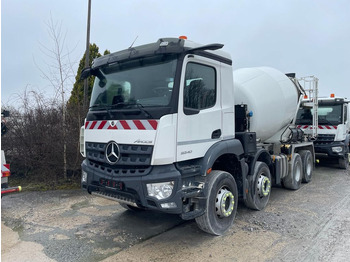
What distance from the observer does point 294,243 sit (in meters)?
3.81

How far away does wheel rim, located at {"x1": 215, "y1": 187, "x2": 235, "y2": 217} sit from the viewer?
13.1ft

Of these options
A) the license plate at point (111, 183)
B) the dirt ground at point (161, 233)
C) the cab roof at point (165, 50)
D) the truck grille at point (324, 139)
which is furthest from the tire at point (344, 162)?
the license plate at point (111, 183)

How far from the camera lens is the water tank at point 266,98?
5.43 meters

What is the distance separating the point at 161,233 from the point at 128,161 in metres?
1.48

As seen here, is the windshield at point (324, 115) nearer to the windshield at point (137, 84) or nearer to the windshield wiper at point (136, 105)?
the windshield at point (137, 84)

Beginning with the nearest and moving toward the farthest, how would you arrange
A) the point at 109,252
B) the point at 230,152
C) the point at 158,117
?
the point at 158,117 < the point at 109,252 < the point at 230,152

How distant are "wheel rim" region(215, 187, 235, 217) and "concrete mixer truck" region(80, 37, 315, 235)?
0.02m

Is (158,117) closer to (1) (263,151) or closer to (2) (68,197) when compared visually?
(1) (263,151)

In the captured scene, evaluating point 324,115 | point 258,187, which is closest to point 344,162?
point 324,115

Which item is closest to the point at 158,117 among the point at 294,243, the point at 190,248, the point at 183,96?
the point at 183,96

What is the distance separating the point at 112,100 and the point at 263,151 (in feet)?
10.5

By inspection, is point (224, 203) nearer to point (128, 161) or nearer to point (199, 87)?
point (128, 161)

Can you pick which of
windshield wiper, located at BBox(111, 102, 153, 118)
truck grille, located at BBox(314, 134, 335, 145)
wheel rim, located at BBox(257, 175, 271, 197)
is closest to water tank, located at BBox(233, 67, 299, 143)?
wheel rim, located at BBox(257, 175, 271, 197)

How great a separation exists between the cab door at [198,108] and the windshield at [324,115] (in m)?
6.04
